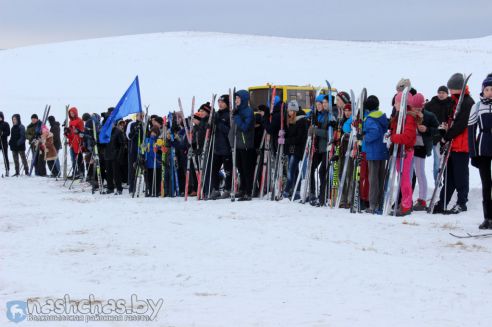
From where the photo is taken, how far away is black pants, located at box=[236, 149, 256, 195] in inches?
499

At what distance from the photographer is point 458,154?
1011 centimetres

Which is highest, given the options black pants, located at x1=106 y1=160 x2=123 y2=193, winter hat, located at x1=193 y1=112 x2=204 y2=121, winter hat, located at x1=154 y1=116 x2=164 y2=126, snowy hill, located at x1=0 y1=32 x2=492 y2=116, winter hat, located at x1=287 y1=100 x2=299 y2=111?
snowy hill, located at x1=0 y1=32 x2=492 y2=116

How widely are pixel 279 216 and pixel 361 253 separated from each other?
2.91 metres

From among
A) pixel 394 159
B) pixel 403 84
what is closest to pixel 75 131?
pixel 403 84

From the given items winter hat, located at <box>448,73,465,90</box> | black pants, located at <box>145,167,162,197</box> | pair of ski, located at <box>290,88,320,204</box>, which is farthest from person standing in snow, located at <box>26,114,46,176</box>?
winter hat, located at <box>448,73,465,90</box>

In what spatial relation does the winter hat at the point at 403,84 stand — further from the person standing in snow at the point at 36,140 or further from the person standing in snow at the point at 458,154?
the person standing in snow at the point at 36,140

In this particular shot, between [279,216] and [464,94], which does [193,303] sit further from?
[464,94]

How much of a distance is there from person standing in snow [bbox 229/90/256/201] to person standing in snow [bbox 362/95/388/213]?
102 inches

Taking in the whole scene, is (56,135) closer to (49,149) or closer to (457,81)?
(49,149)

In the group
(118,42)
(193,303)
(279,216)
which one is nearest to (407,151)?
(279,216)

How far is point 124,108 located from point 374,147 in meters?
5.93

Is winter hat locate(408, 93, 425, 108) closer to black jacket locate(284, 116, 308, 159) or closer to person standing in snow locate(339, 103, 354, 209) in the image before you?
person standing in snow locate(339, 103, 354, 209)

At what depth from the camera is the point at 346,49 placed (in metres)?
52.2

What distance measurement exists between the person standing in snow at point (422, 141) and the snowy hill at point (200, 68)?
2279 cm
